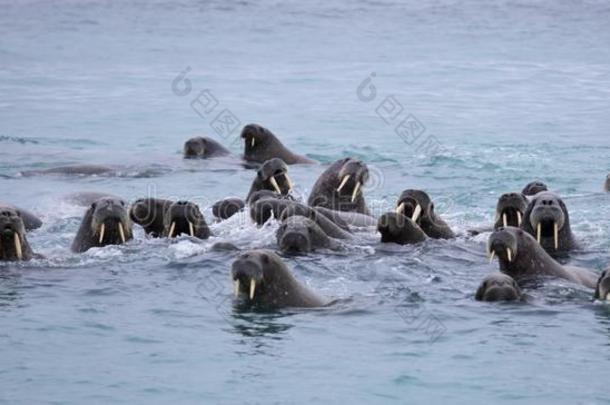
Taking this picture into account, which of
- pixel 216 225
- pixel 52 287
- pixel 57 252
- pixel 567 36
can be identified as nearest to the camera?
pixel 52 287

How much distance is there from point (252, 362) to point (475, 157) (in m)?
11.8

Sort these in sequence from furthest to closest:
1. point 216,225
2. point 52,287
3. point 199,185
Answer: point 199,185
point 216,225
point 52,287

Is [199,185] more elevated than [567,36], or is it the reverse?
[567,36]

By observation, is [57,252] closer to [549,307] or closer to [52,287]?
[52,287]

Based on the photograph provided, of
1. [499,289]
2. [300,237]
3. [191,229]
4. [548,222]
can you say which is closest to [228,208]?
[191,229]

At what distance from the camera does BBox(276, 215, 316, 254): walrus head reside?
1230 centimetres

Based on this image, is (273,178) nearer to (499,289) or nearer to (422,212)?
(422,212)

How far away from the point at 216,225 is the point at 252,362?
15.1ft

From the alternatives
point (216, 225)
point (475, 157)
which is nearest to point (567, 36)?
point (475, 157)

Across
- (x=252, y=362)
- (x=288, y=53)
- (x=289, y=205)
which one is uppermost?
(x=288, y=53)

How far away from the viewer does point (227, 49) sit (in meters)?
35.7

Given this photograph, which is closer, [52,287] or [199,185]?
[52,287]

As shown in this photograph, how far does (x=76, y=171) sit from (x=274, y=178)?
4.77m

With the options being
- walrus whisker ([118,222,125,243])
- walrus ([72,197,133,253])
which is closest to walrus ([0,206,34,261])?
walrus ([72,197,133,253])
